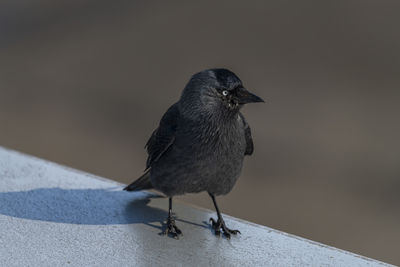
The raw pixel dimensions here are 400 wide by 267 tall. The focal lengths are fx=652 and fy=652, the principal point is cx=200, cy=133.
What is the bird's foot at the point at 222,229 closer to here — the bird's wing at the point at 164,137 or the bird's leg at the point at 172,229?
the bird's leg at the point at 172,229

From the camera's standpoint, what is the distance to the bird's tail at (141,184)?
183 inches

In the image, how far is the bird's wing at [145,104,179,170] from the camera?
4.38m

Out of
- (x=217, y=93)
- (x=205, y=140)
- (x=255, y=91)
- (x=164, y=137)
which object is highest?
(x=217, y=93)

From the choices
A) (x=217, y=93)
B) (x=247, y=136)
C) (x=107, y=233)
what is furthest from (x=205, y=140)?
(x=107, y=233)

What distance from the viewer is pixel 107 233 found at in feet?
12.7

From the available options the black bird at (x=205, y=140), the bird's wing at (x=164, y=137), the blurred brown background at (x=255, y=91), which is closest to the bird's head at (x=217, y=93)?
the black bird at (x=205, y=140)

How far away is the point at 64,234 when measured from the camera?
150 inches

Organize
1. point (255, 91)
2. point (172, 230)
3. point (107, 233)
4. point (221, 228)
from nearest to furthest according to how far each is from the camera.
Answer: point (107, 233)
point (172, 230)
point (221, 228)
point (255, 91)

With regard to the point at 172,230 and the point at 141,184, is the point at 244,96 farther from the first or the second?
the point at 141,184

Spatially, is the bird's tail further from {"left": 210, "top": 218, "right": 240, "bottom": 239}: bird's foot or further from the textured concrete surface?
{"left": 210, "top": 218, "right": 240, "bottom": 239}: bird's foot

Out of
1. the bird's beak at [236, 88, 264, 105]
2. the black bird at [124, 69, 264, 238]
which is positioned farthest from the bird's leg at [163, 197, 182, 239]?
the bird's beak at [236, 88, 264, 105]

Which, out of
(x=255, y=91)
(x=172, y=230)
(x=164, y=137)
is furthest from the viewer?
(x=255, y=91)

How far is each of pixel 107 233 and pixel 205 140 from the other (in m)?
0.88

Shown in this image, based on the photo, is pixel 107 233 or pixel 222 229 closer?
pixel 107 233
